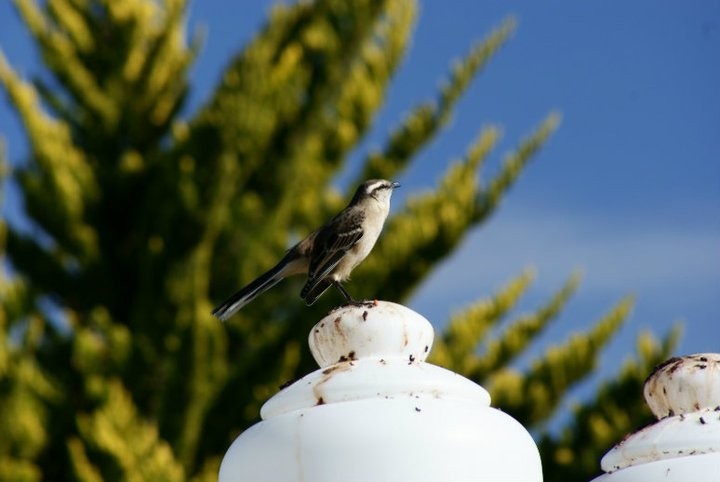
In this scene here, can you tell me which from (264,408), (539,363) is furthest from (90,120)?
(264,408)

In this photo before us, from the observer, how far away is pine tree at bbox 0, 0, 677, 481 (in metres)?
11.7

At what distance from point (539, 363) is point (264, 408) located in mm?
10530

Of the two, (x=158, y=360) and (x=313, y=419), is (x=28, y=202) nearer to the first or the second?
(x=158, y=360)

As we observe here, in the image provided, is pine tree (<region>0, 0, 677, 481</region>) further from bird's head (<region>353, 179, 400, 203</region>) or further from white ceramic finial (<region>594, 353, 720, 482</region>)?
white ceramic finial (<region>594, 353, 720, 482</region>)

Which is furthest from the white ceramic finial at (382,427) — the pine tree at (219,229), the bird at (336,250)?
the pine tree at (219,229)

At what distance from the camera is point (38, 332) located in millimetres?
12359

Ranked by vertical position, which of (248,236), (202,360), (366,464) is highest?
(248,236)

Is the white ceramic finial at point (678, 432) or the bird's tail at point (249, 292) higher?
the bird's tail at point (249, 292)

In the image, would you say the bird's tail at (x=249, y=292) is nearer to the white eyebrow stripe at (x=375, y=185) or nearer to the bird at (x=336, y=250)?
the bird at (x=336, y=250)

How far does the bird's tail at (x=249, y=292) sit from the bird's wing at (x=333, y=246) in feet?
0.70

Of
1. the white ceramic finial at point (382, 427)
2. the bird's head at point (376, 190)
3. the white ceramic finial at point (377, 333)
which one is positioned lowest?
the white ceramic finial at point (382, 427)

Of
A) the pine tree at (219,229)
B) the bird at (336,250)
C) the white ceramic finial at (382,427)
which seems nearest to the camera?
the white ceramic finial at (382,427)

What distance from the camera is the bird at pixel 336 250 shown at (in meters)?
5.48

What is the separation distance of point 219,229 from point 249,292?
7.01 metres
